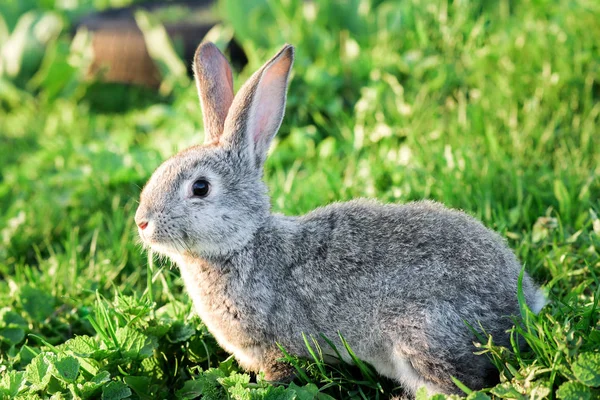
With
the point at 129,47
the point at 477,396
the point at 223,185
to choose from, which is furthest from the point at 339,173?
the point at 129,47

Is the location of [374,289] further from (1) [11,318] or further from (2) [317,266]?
(1) [11,318]

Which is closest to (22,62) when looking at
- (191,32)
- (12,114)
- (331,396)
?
(12,114)

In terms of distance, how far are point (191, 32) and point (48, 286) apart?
16.4 feet

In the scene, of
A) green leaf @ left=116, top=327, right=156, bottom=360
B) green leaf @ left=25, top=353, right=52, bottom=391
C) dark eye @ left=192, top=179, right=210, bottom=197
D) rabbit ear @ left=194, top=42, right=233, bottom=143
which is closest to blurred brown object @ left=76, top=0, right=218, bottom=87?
rabbit ear @ left=194, top=42, right=233, bottom=143

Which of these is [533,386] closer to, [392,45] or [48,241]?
[48,241]

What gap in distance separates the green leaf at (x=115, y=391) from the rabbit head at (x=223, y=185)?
0.67 meters

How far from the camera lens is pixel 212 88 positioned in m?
4.02

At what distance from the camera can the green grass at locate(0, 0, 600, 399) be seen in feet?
11.0

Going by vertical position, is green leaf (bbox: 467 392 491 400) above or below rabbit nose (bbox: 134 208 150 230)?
below

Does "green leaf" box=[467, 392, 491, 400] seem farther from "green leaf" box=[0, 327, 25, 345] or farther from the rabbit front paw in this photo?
"green leaf" box=[0, 327, 25, 345]

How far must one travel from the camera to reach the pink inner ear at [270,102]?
3.75 m

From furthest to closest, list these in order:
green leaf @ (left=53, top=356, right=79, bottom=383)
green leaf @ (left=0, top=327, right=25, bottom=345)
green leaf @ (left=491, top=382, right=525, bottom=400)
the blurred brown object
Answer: the blurred brown object
green leaf @ (left=0, top=327, right=25, bottom=345)
green leaf @ (left=53, top=356, right=79, bottom=383)
green leaf @ (left=491, top=382, right=525, bottom=400)

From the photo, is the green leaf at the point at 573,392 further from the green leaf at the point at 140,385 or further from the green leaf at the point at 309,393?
the green leaf at the point at 140,385

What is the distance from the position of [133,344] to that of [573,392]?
194 cm
